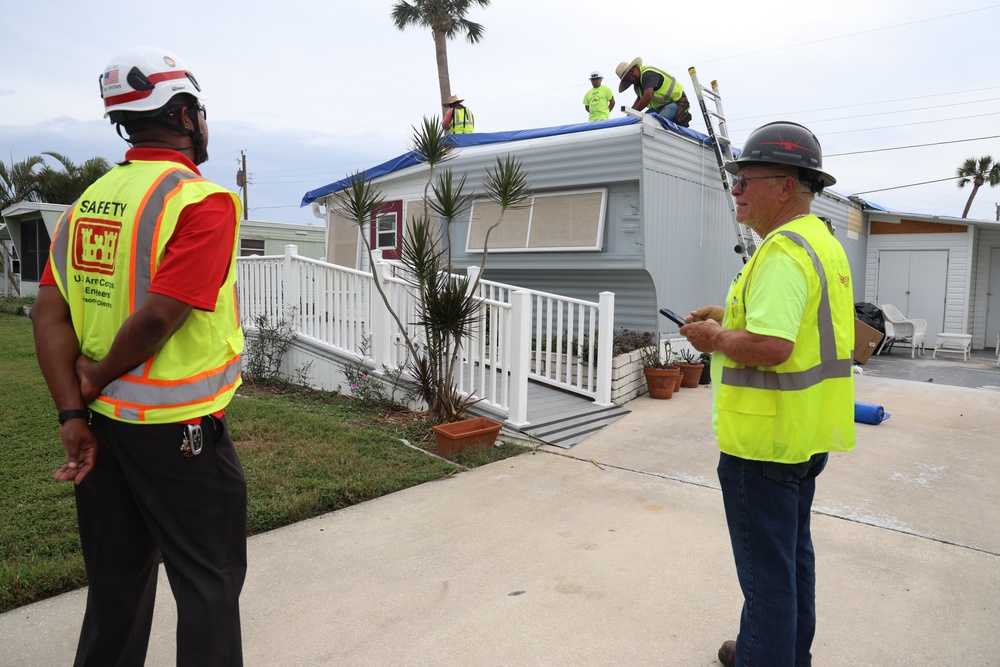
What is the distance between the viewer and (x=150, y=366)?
169 cm

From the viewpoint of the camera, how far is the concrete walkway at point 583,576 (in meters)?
2.55

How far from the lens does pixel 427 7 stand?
1680cm

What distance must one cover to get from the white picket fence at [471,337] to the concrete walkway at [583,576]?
1241mm

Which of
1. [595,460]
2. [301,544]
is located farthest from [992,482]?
[301,544]

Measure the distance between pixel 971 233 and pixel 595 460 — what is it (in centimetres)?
1249

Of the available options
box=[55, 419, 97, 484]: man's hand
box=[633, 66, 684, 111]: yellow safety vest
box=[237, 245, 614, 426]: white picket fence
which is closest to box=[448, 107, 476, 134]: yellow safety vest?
box=[633, 66, 684, 111]: yellow safety vest

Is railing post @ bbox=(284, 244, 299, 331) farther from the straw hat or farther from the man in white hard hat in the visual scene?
the man in white hard hat

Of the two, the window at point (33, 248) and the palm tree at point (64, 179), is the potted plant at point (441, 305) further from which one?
the palm tree at point (64, 179)

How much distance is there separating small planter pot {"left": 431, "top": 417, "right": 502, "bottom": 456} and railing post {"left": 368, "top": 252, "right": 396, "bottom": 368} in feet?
5.43

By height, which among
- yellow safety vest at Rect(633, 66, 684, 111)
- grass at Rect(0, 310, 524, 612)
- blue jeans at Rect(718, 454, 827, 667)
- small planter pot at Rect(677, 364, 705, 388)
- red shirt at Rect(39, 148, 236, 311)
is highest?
yellow safety vest at Rect(633, 66, 684, 111)

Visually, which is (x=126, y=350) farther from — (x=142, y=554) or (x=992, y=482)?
(x=992, y=482)

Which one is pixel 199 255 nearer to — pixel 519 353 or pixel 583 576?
pixel 583 576

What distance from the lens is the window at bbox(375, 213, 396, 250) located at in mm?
11188

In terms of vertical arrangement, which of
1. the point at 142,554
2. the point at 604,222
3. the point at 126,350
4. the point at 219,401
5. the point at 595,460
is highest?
the point at 604,222
